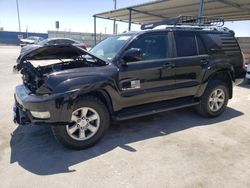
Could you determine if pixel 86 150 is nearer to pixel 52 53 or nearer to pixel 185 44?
pixel 52 53

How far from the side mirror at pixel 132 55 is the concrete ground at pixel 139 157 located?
53.0 inches

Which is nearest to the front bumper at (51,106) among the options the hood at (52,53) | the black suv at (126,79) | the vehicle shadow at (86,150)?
the black suv at (126,79)

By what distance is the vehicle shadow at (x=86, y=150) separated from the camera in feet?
10.6

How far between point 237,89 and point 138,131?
18.1 ft

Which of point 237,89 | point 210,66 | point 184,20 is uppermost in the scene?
point 184,20

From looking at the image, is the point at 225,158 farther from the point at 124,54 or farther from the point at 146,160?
the point at 124,54

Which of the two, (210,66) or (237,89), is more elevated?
(210,66)

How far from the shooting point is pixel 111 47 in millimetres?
4375

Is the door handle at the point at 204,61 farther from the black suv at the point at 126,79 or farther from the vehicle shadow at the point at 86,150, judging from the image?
the vehicle shadow at the point at 86,150

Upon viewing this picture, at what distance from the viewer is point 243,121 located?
504cm

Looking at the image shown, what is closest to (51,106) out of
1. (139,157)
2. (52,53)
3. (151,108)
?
(139,157)

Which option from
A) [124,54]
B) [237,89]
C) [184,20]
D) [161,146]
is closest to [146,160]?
[161,146]

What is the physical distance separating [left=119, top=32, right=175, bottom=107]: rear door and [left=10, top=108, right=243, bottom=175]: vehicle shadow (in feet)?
1.95

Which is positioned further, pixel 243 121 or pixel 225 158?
pixel 243 121
